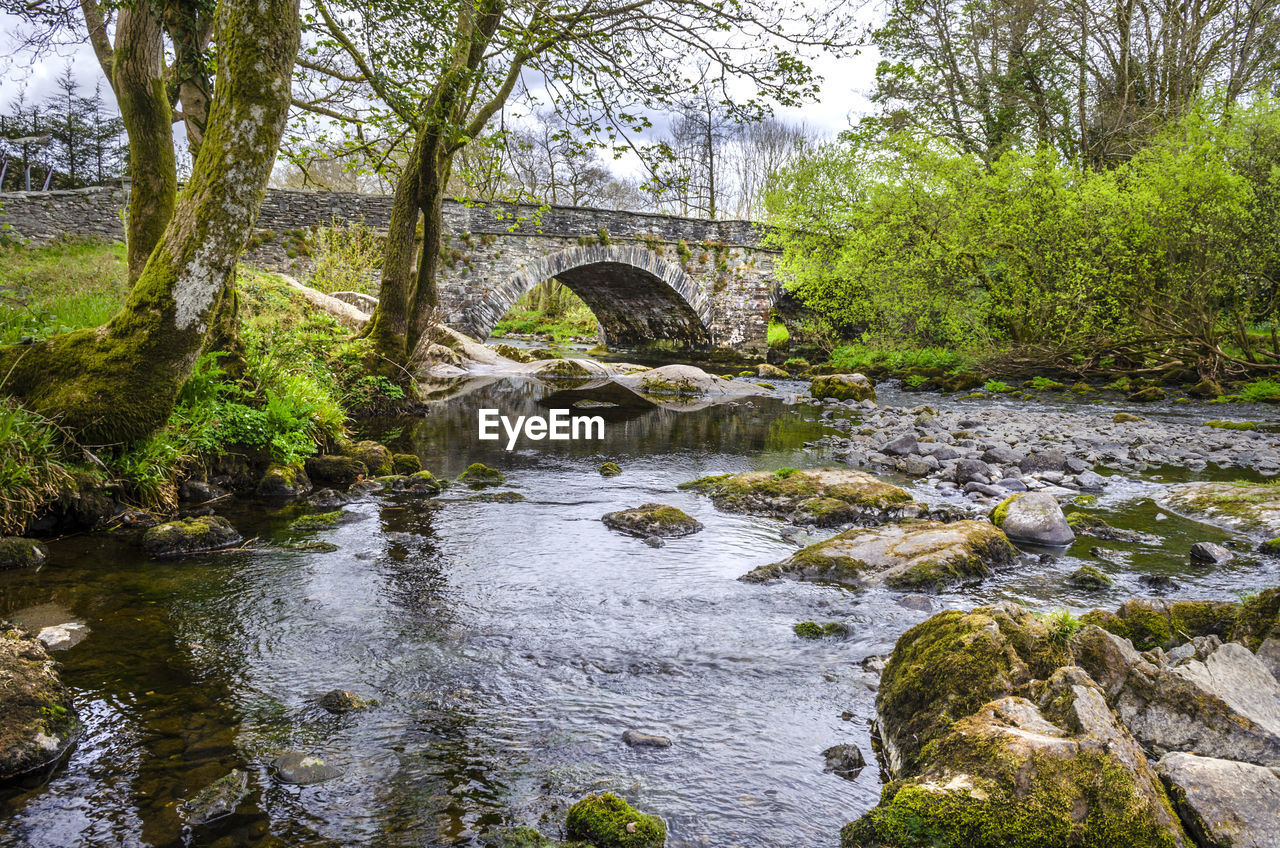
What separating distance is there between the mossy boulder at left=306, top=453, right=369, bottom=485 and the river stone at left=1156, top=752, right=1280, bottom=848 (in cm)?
743

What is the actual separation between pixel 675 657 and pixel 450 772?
148 centimetres

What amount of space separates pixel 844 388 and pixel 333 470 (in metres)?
12.4

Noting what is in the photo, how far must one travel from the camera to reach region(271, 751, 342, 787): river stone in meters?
2.80

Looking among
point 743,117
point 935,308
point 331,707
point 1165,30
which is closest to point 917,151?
point 935,308

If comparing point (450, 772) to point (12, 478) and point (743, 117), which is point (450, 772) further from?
point (743, 117)

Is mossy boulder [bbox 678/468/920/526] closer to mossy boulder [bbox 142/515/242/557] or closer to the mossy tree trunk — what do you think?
mossy boulder [bbox 142/515/242/557]

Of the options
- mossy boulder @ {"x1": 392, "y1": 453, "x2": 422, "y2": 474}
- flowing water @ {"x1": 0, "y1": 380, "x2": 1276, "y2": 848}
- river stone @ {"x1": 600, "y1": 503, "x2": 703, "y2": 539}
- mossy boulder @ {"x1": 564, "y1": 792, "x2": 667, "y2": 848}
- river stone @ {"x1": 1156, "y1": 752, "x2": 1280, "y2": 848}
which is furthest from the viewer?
mossy boulder @ {"x1": 392, "y1": 453, "x2": 422, "y2": 474}

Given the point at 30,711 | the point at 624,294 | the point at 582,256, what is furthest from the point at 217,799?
the point at 624,294

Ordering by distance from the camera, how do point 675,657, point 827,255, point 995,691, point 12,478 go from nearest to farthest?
1. point 995,691
2. point 675,657
3. point 12,478
4. point 827,255

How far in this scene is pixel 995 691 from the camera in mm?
2818

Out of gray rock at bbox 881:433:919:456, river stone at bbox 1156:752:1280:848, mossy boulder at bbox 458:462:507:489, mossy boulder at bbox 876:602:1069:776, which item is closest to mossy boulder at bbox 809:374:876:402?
gray rock at bbox 881:433:919:456

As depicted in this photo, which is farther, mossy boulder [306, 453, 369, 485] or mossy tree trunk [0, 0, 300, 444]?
mossy boulder [306, 453, 369, 485]

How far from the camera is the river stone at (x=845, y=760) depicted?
2949mm

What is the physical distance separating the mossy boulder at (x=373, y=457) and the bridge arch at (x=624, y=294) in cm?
1530
